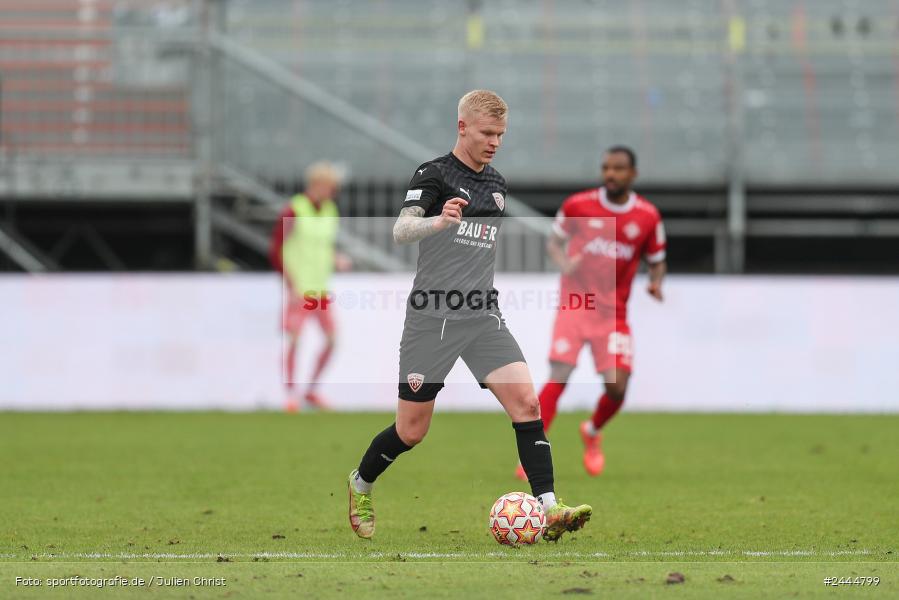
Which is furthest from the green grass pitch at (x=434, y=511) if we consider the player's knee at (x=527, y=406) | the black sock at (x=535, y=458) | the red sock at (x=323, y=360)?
the red sock at (x=323, y=360)

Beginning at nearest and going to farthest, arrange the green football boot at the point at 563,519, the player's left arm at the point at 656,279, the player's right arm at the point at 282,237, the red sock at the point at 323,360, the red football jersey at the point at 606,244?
1. the green football boot at the point at 563,519
2. the player's left arm at the point at 656,279
3. the red football jersey at the point at 606,244
4. the red sock at the point at 323,360
5. the player's right arm at the point at 282,237

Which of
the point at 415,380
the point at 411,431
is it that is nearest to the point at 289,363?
the point at 411,431

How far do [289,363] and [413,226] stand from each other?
28.0 feet

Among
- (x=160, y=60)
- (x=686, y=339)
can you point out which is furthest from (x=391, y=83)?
(x=686, y=339)

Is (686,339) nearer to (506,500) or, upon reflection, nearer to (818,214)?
(818,214)

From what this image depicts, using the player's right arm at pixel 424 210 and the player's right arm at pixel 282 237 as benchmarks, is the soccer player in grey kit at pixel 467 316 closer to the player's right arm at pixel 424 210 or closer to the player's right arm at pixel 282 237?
the player's right arm at pixel 424 210

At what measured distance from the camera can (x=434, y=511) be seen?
272 inches

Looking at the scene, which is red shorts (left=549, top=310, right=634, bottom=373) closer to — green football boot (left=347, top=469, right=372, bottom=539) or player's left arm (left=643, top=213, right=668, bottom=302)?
player's left arm (left=643, top=213, right=668, bottom=302)

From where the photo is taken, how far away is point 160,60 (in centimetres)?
1672

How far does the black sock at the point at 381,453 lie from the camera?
5988mm

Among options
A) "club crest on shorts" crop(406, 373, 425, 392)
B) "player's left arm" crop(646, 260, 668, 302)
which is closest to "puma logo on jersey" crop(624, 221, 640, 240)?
"player's left arm" crop(646, 260, 668, 302)

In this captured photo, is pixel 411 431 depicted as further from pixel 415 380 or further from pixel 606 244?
pixel 606 244

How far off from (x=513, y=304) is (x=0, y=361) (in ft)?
16.3

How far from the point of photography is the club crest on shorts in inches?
228
